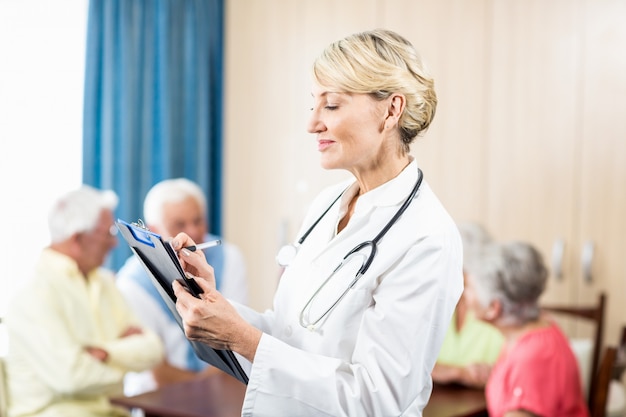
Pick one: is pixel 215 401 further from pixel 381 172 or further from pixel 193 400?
pixel 381 172

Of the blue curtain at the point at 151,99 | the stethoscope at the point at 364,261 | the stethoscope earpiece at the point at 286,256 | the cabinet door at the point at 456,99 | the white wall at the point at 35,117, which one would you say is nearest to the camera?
the stethoscope at the point at 364,261

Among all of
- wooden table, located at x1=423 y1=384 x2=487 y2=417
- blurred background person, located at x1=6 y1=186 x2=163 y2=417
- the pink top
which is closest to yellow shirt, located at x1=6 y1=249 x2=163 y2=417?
blurred background person, located at x1=6 y1=186 x2=163 y2=417

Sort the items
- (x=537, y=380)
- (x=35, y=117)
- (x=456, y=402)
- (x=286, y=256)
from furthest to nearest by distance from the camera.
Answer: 1. (x=35, y=117)
2. (x=456, y=402)
3. (x=537, y=380)
4. (x=286, y=256)

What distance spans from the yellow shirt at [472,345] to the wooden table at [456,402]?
0.59 feet

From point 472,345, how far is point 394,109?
5.55ft

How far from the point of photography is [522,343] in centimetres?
232

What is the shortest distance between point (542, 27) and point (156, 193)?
1.89 meters

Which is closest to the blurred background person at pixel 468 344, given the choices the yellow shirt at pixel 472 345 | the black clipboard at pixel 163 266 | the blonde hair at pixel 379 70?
the yellow shirt at pixel 472 345

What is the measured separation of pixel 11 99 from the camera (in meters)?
3.80

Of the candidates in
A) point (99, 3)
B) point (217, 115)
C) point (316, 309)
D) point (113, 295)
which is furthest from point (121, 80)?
point (316, 309)

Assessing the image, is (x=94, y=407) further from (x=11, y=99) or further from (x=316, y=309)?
(x=11, y=99)

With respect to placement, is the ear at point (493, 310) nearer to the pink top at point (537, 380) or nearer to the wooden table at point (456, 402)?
the pink top at point (537, 380)

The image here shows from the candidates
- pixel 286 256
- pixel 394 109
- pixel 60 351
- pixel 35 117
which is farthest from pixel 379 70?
pixel 35 117

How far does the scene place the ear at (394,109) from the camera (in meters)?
1.40
